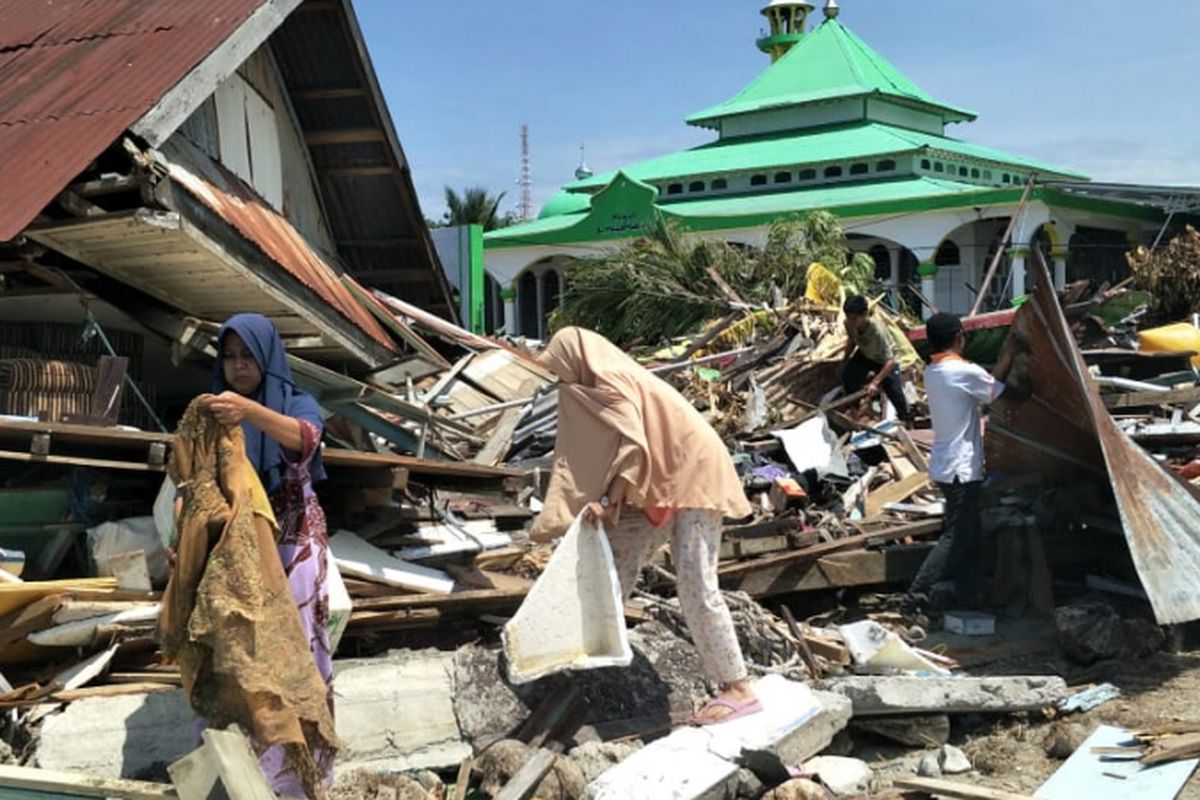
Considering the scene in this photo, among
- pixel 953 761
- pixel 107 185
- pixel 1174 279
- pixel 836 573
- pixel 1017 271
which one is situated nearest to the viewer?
pixel 953 761

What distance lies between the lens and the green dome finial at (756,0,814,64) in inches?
1492

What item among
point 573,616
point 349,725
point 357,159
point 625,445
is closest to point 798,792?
point 573,616

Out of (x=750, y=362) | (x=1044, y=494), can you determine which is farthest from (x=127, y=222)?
(x=750, y=362)

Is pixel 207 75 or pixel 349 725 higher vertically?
pixel 207 75

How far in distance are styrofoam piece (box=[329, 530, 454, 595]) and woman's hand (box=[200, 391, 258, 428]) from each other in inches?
75.3

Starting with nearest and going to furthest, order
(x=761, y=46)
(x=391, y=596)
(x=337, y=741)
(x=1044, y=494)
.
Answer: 1. (x=337, y=741)
2. (x=391, y=596)
3. (x=1044, y=494)
4. (x=761, y=46)

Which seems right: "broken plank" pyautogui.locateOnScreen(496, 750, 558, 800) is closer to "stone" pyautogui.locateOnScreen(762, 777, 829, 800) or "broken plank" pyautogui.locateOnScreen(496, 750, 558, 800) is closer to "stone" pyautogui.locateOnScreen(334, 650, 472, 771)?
"stone" pyautogui.locateOnScreen(334, 650, 472, 771)

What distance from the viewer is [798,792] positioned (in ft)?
14.4

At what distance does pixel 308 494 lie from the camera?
413 cm

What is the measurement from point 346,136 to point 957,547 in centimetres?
612

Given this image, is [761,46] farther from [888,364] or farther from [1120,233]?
[888,364]

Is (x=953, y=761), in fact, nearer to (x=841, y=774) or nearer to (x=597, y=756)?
(x=841, y=774)

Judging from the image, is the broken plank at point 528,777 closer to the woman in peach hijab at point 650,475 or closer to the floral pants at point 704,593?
the woman in peach hijab at point 650,475

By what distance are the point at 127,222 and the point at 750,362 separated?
754 centimetres
